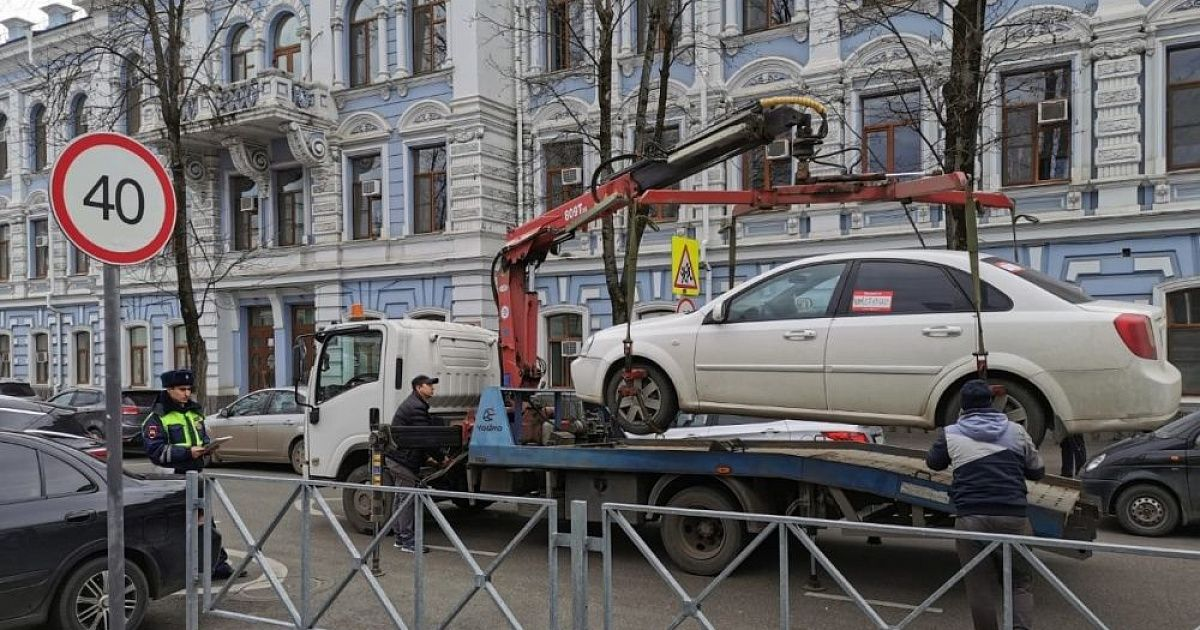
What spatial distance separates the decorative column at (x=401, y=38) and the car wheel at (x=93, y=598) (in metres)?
17.7

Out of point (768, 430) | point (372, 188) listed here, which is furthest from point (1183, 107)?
point (372, 188)

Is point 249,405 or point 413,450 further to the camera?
point 249,405

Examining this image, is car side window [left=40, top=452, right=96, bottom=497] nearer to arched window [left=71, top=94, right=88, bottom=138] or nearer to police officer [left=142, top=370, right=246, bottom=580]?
police officer [left=142, top=370, right=246, bottom=580]

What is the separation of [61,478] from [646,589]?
4.18 metres

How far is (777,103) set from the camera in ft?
22.6

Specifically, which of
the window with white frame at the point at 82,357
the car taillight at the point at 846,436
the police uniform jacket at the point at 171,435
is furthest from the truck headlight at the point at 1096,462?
the window with white frame at the point at 82,357

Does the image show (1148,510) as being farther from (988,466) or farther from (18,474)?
(18,474)

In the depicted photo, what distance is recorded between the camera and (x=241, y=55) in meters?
25.0

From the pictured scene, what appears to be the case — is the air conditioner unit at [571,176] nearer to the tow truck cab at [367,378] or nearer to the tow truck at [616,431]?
the tow truck at [616,431]

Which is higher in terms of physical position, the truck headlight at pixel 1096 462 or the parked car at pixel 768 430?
the parked car at pixel 768 430

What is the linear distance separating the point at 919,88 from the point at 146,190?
14486 millimetres

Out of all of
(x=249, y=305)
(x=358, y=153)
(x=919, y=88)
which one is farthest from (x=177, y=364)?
(x=919, y=88)

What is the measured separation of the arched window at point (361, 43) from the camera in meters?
22.8

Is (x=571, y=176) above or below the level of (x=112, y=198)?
above
